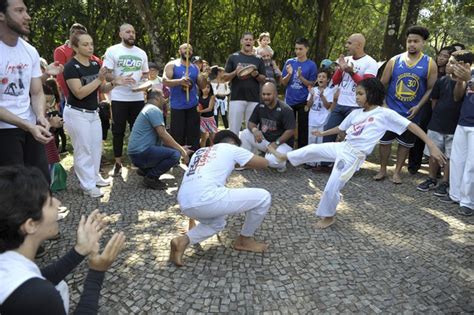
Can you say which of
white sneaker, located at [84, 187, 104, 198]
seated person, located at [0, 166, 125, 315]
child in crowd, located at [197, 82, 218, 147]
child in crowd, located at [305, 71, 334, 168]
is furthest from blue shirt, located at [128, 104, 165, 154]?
seated person, located at [0, 166, 125, 315]

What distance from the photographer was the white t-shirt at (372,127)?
450cm

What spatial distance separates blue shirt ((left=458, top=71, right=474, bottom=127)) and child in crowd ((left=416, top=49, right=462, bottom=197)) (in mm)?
428

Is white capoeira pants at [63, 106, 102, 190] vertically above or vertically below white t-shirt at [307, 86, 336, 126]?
below

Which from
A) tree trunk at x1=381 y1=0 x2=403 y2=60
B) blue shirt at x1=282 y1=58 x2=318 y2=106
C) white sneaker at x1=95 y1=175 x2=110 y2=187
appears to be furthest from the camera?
tree trunk at x1=381 y1=0 x2=403 y2=60

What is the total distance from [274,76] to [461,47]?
3.17 m

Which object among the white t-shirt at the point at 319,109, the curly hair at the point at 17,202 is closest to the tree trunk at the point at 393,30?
the white t-shirt at the point at 319,109

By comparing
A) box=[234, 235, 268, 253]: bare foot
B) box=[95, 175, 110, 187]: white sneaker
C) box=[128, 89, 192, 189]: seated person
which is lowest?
box=[95, 175, 110, 187]: white sneaker

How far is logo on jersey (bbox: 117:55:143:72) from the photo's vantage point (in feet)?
18.4

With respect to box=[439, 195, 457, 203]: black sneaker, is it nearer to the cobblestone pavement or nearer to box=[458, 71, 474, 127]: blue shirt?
the cobblestone pavement

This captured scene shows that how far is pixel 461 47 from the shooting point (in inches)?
242

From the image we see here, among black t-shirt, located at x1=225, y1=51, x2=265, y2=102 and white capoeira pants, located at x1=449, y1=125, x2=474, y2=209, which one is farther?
black t-shirt, located at x1=225, y1=51, x2=265, y2=102

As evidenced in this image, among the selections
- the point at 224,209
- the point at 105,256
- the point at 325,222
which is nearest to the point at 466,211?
the point at 325,222

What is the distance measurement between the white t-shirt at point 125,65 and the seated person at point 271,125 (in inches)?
75.2

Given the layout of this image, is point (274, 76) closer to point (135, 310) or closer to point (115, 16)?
point (135, 310)
